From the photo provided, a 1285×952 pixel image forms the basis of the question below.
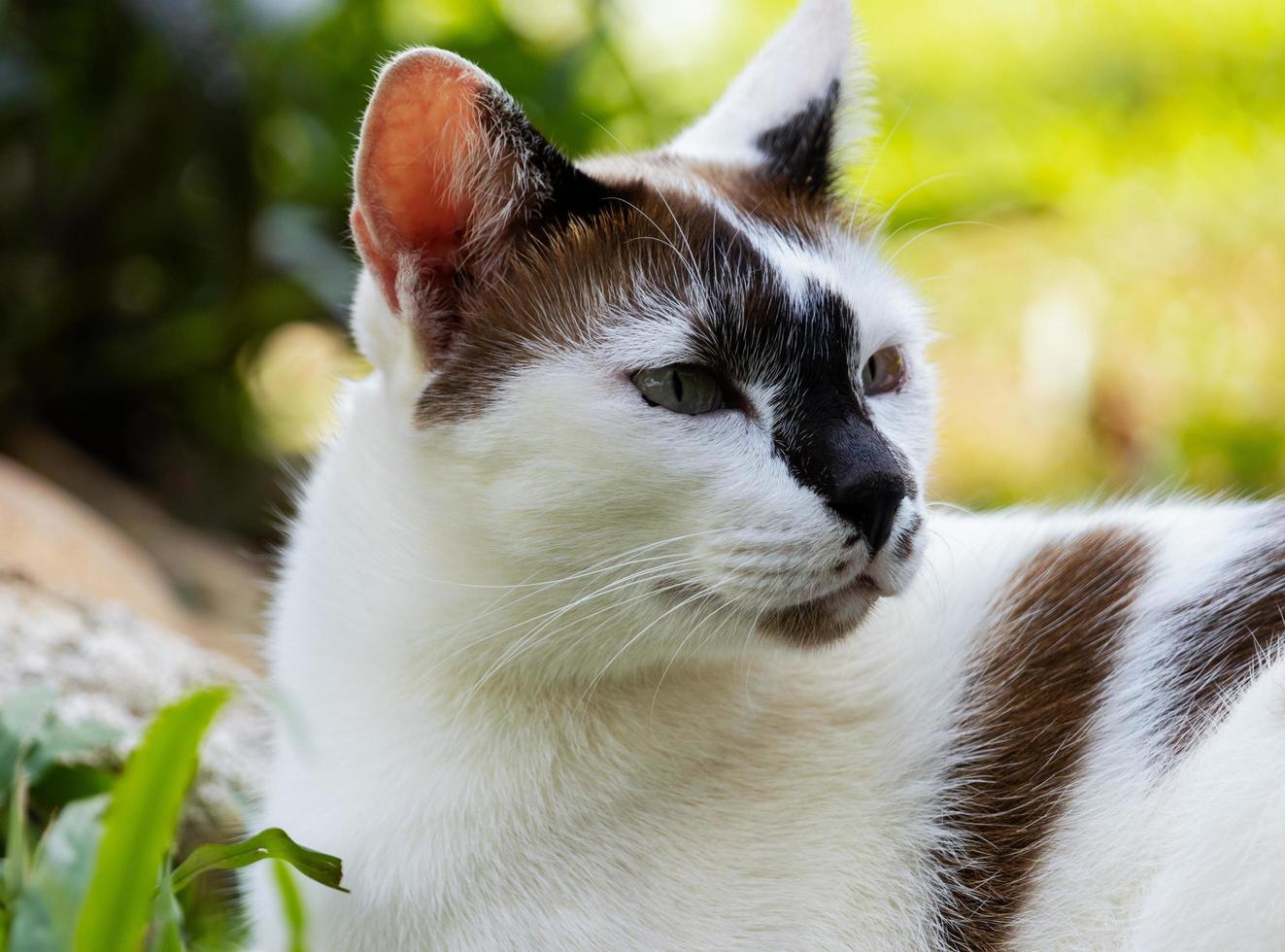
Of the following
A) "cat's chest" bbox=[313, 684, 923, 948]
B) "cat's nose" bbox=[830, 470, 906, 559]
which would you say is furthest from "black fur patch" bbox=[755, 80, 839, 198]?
"cat's chest" bbox=[313, 684, 923, 948]

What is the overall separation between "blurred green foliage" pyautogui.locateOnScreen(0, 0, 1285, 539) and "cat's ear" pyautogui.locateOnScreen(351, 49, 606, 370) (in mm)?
1873

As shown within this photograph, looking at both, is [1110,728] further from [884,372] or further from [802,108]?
[802,108]

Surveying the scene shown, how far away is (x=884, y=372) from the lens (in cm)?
193

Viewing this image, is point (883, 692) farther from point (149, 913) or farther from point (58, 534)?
point (58, 534)

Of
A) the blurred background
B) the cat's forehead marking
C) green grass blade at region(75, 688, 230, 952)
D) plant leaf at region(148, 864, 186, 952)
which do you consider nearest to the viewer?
green grass blade at region(75, 688, 230, 952)

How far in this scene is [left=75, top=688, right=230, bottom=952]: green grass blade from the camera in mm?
1416

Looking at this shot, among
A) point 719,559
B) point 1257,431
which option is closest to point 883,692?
point 719,559

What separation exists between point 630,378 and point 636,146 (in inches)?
111

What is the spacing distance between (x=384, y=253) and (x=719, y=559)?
595 mm

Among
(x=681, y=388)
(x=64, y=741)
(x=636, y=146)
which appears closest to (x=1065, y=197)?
(x=636, y=146)

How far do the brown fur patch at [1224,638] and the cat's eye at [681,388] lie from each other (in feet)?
2.23

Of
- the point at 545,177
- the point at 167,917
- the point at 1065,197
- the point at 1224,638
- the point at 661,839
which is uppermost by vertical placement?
the point at 1065,197

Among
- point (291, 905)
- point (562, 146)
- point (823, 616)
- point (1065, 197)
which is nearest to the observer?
point (291, 905)

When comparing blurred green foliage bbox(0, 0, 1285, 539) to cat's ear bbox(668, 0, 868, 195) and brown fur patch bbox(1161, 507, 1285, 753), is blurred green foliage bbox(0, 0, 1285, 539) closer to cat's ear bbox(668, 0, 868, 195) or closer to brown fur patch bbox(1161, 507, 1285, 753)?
cat's ear bbox(668, 0, 868, 195)
